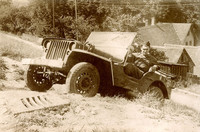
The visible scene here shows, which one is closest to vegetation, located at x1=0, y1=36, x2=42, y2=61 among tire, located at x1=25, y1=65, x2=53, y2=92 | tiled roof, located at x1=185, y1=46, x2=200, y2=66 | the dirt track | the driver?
tire, located at x1=25, y1=65, x2=53, y2=92

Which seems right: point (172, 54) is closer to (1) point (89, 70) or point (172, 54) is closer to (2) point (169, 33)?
(2) point (169, 33)

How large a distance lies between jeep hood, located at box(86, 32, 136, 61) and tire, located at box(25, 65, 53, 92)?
1376 millimetres

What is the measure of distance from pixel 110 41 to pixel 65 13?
1758 centimetres

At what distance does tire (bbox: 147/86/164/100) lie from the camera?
6.43 metres

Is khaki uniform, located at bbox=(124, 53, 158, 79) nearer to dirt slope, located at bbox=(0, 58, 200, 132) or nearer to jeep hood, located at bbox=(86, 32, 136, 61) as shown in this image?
jeep hood, located at bbox=(86, 32, 136, 61)

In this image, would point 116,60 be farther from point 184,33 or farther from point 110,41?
point 184,33

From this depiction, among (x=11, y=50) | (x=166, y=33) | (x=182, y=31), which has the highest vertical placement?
(x=182, y=31)

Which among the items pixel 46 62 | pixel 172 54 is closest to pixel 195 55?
pixel 172 54

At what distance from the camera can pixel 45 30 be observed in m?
18.9

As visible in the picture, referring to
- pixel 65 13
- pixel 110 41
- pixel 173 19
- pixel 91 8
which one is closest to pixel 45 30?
pixel 65 13

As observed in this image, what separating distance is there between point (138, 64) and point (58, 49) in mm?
2038

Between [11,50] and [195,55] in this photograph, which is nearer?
[11,50]

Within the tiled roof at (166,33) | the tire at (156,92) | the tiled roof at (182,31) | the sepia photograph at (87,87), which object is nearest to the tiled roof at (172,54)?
the tiled roof at (166,33)

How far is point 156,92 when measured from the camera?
6.57 metres
